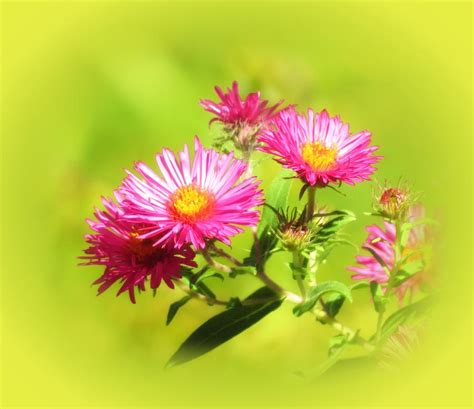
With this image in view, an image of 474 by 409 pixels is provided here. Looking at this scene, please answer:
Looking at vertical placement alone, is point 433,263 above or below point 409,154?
below

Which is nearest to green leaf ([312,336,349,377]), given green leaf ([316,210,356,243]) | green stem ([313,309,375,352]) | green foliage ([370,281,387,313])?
green stem ([313,309,375,352])

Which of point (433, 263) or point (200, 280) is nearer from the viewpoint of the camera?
point (200, 280)

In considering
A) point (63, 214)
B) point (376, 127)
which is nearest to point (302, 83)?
point (376, 127)

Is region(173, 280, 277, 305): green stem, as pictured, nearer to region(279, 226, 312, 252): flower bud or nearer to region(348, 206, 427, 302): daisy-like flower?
region(279, 226, 312, 252): flower bud

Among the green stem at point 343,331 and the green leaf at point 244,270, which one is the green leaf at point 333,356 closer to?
the green stem at point 343,331

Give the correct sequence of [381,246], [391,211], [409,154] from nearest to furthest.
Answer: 1. [391,211]
2. [381,246]
3. [409,154]

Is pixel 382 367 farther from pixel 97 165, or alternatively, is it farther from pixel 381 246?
pixel 97 165

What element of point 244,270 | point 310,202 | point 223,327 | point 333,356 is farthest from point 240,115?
point 333,356
